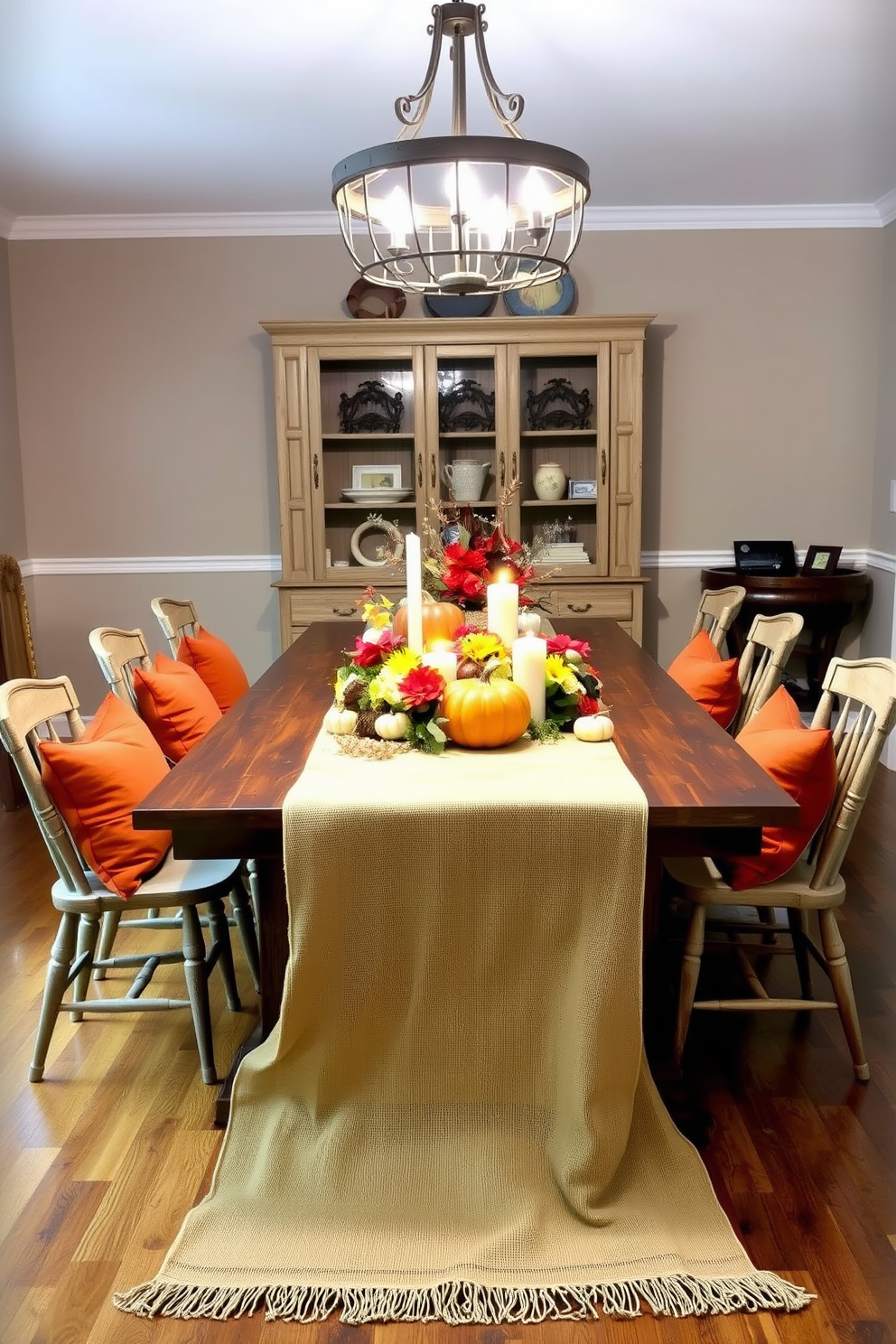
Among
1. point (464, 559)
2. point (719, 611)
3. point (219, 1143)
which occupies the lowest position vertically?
point (219, 1143)

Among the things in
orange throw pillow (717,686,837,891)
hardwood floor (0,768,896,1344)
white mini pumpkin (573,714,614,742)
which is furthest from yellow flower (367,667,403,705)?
hardwood floor (0,768,896,1344)

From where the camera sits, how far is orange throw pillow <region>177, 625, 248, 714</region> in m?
3.33

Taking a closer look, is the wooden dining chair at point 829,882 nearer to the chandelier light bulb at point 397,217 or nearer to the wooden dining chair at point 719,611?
the wooden dining chair at point 719,611

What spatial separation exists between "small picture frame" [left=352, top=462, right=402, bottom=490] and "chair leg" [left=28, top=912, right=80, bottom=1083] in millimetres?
2952

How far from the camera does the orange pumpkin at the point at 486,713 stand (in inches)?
81.0

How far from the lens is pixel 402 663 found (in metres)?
2.17

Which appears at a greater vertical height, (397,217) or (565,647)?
(397,217)

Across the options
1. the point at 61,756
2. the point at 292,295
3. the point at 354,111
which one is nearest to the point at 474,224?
the point at 61,756

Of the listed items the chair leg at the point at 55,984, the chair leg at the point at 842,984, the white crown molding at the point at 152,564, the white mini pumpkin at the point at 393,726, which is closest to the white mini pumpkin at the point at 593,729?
the white mini pumpkin at the point at 393,726

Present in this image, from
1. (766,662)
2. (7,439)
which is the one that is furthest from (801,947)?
(7,439)

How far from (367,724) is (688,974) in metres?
0.85

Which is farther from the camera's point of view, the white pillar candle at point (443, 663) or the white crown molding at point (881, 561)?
the white crown molding at point (881, 561)

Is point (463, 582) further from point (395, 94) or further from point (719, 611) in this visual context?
point (395, 94)

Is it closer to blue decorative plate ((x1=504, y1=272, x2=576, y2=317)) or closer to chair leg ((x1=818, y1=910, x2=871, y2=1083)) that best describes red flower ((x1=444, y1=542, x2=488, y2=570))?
chair leg ((x1=818, y1=910, x2=871, y2=1083))
